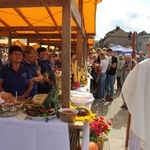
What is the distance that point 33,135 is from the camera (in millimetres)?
2486

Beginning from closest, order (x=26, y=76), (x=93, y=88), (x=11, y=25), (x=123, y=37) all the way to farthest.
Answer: (x=26, y=76)
(x=11, y=25)
(x=93, y=88)
(x=123, y=37)

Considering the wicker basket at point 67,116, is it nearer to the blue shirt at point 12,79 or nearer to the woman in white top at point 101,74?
the blue shirt at point 12,79

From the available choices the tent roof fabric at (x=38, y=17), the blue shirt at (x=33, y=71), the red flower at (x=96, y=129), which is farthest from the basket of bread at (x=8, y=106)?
the tent roof fabric at (x=38, y=17)

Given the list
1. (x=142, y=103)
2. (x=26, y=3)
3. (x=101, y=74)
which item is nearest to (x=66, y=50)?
(x=26, y=3)

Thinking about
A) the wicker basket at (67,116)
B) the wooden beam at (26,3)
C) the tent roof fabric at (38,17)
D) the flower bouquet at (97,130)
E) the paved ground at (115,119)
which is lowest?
the paved ground at (115,119)

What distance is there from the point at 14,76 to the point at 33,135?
1.24 meters

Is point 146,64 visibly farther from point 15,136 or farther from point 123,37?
point 123,37

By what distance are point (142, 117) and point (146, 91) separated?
0.30 meters

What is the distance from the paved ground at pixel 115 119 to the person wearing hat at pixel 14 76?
192cm

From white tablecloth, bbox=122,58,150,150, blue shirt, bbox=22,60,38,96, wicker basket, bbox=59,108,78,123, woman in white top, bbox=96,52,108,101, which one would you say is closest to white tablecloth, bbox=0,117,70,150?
wicker basket, bbox=59,108,78,123

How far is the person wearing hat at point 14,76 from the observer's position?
134 inches

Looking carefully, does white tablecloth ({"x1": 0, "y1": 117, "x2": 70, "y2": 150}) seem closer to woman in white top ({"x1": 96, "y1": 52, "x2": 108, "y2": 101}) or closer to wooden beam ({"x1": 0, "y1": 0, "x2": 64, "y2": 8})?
wooden beam ({"x1": 0, "y1": 0, "x2": 64, "y2": 8})

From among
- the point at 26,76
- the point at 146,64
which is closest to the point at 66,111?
the point at 146,64

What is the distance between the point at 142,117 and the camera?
8.41 feet
